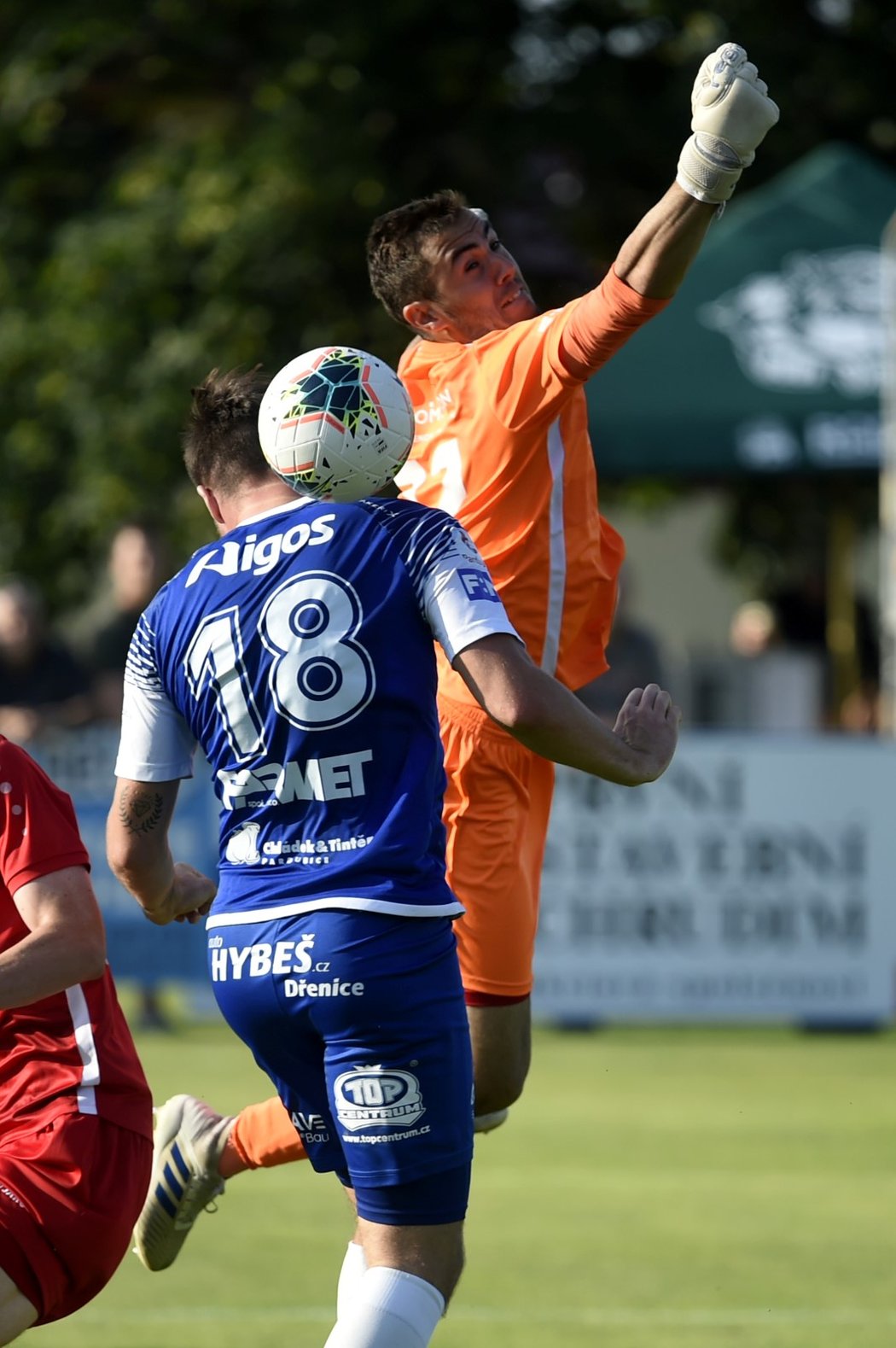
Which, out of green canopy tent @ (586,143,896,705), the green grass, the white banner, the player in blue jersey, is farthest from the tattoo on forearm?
green canopy tent @ (586,143,896,705)

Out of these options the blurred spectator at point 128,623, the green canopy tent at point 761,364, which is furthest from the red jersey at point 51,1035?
the green canopy tent at point 761,364

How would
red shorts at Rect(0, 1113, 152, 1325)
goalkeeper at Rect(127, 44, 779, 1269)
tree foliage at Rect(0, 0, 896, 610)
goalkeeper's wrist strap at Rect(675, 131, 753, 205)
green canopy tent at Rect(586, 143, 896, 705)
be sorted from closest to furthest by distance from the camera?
red shorts at Rect(0, 1113, 152, 1325) < goalkeeper's wrist strap at Rect(675, 131, 753, 205) < goalkeeper at Rect(127, 44, 779, 1269) < green canopy tent at Rect(586, 143, 896, 705) < tree foliage at Rect(0, 0, 896, 610)

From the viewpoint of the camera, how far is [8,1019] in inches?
176

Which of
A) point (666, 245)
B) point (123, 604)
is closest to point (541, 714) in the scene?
point (666, 245)

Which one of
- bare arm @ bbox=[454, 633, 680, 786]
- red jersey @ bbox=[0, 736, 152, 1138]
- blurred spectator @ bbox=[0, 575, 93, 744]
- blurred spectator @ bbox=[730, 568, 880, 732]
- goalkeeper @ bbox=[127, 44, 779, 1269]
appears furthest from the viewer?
blurred spectator @ bbox=[730, 568, 880, 732]

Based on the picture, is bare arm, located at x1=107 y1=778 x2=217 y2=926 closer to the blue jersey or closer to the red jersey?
the red jersey

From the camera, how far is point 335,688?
159 inches

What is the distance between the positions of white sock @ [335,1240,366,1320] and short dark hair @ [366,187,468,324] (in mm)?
2299

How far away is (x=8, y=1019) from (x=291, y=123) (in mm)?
14016

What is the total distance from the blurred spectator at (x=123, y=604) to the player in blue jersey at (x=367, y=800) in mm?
7796

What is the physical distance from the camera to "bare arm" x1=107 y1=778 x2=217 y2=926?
441cm

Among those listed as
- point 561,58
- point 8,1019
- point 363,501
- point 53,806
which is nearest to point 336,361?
point 363,501

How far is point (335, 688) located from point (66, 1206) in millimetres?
1164

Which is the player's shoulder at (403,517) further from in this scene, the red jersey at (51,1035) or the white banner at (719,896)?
the white banner at (719,896)
